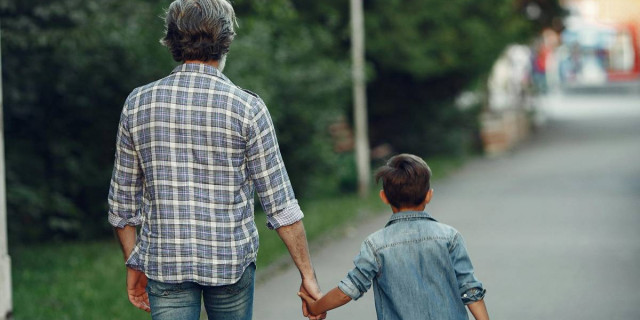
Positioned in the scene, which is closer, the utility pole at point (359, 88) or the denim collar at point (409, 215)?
the denim collar at point (409, 215)

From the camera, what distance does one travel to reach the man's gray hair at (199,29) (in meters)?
3.43

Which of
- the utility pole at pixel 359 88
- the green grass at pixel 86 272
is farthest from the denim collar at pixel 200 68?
the utility pole at pixel 359 88

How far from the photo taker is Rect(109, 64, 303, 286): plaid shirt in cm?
336

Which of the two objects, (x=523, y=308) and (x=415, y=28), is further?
(x=415, y=28)

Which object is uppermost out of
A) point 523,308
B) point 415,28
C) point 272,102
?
point 415,28

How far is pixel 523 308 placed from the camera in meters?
7.04

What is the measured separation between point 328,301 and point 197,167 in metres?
0.73

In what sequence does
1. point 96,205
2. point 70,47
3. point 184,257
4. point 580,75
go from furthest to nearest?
point 580,75
point 96,205
point 70,47
point 184,257

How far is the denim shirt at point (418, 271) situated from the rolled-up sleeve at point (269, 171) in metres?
0.31

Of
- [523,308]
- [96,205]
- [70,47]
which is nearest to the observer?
[523,308]

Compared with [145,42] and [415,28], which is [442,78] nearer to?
[415,28]

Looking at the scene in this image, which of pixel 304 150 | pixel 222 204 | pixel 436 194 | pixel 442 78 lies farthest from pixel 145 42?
pixel 442 78

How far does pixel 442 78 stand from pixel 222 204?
18.5 meters

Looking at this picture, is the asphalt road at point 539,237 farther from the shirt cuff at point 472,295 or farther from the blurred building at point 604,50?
the blurred building at point 604,50
